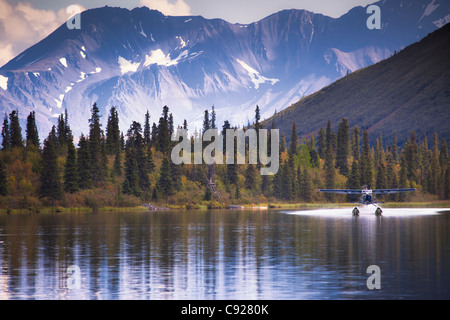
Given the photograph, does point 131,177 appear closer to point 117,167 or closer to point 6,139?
point 117,167

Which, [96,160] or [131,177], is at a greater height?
[96,160]

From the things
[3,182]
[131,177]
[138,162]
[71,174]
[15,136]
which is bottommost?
[3,182]

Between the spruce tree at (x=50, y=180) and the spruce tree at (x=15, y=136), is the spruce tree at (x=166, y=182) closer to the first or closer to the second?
the spruce tree at (x=50, y=180)

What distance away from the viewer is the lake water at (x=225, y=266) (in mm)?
30281

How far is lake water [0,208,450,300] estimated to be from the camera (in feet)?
99.3

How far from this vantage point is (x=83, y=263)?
41250 mm

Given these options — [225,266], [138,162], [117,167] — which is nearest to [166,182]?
[138,162]

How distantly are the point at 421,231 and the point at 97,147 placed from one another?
397 feet

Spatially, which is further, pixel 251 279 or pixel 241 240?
pixel 241 240

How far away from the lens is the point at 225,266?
3947 cm
